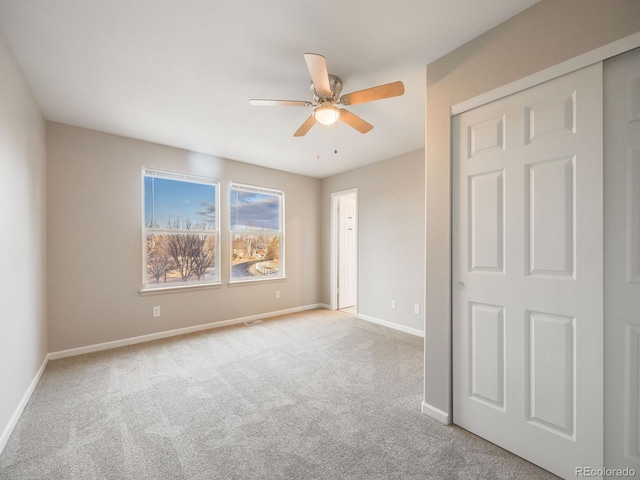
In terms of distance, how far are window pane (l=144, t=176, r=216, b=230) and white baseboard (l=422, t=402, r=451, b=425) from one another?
352 cm

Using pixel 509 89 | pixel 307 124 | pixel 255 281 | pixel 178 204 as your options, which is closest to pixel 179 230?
pixel 178 204

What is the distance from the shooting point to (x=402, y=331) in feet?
13.2

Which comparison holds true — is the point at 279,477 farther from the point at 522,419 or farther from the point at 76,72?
the point at 76,72

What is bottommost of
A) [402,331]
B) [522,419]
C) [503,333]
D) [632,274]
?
[402,331]

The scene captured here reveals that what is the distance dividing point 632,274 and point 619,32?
1.14 metres

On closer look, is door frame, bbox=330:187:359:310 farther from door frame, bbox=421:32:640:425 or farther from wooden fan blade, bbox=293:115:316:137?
door frame, bbox=421:32:640:425

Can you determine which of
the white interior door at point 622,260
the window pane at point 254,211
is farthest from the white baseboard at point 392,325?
the white interior door at point 622,260

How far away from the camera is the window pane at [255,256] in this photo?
446cm

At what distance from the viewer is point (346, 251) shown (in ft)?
18.1

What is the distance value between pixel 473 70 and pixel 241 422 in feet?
9.50

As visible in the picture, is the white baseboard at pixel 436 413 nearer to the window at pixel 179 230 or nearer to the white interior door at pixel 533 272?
the white interior door at pixel 533 272

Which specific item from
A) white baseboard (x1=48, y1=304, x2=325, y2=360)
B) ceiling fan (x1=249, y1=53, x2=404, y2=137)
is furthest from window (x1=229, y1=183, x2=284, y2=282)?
ceiling fan (x1=249, y1=53, x2=404, y2=137)

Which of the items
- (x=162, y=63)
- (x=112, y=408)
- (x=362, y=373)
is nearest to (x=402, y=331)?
(x=362, y=373)

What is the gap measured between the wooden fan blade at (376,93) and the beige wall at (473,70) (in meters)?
0.33
